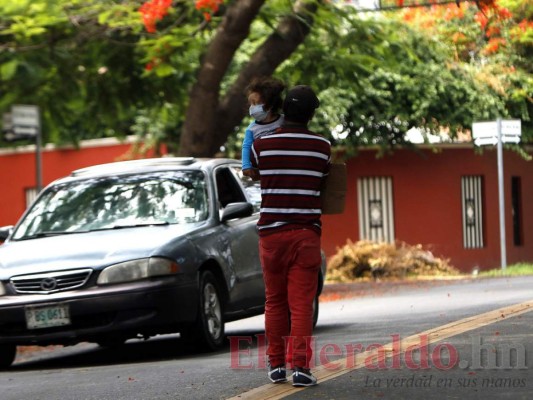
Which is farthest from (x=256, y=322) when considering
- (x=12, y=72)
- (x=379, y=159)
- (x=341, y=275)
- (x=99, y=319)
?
(x=379, y=159)

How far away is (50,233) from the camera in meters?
12.1

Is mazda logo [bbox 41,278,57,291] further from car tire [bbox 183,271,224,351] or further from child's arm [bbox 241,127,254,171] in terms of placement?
child's arm [bbox 241,127,254,171]

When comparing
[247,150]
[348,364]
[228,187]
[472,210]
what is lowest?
[348,364]

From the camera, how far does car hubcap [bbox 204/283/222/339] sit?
1147 cm

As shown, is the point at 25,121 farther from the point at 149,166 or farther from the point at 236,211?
the point at 236,211

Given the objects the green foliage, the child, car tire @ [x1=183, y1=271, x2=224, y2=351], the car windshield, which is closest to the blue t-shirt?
the child

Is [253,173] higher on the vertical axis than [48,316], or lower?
higher

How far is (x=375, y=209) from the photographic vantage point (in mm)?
31125

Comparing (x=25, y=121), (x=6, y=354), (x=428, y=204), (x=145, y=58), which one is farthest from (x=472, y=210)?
(x=6, y=354)

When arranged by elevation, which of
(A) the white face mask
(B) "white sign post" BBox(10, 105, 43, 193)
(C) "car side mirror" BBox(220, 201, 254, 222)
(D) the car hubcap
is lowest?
(D) the car hubcap

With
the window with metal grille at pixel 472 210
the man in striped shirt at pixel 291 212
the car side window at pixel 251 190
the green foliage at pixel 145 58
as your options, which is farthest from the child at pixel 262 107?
the window with metal grille at pixel 472 210

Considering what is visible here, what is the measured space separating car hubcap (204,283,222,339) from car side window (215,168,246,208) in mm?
1195

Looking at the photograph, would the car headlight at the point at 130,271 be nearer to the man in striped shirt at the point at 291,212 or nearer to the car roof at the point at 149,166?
the car roof at the point at 149,166

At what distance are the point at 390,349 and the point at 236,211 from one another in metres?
2.50
